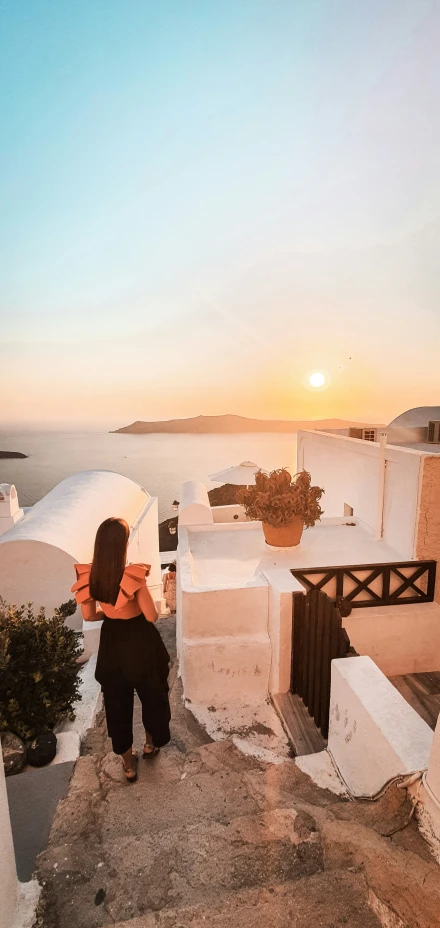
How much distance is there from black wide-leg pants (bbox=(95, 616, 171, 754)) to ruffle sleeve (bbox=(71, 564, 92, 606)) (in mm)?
256

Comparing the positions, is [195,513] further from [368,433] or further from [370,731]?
[370,731]

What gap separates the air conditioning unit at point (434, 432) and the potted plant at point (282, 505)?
8.28 m

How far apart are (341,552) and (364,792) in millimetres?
4897

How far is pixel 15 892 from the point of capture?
230 centimetres

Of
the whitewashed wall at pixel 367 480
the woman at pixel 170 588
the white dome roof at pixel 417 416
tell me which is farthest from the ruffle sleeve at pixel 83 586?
the white dome roof at pixel 417 416

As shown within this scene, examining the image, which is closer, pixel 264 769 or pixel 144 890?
pixel 144 890

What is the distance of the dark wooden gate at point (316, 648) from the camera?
15.2 ft

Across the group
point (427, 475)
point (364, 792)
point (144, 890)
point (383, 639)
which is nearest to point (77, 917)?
point (144, 890)

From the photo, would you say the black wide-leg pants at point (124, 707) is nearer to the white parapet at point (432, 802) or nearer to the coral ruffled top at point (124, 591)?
the coral ruffled top at point (124, 591)

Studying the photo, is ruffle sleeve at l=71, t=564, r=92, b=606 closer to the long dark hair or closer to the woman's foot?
the long dark hair

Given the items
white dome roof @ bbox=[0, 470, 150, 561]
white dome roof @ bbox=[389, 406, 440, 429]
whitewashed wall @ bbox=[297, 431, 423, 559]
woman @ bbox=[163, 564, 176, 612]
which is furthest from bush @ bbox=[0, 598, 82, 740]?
white dome roof @ bbox=[389, 406, 440, 429]

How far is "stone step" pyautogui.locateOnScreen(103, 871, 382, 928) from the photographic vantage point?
2.11 meters

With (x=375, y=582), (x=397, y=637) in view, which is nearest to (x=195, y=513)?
(x=375, y=582)

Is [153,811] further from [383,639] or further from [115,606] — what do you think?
[383,639]
